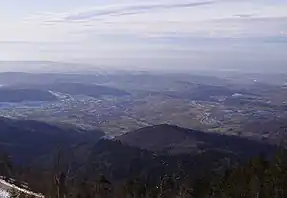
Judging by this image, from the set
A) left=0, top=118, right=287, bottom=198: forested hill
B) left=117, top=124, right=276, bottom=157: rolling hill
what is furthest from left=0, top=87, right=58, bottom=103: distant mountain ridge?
left=117, top=124, right=276, bottom=157: rolling hill

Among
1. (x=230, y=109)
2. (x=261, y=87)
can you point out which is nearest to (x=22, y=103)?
(x=230, y=109)

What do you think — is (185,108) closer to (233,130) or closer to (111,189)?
(233,130)

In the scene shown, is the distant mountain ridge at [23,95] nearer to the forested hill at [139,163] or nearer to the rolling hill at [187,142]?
the forested hill at [139,163]

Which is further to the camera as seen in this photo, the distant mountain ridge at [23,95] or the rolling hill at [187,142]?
the distant mountain ridge at [23,95]

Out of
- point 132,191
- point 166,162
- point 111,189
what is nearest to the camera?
point 132,191

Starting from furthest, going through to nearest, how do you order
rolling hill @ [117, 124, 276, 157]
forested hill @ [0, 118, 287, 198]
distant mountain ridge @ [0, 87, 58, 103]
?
1. distant mountain ridge @ [0, 87, 58, 103]
2. rolling hill @ [117, 124, 276, 157]
3. forested hill @ [0, 118, 287, 198]

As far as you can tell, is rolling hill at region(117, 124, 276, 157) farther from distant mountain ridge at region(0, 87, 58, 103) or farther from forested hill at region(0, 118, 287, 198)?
distant mountain ridge at region(0, 87, 58, 103)

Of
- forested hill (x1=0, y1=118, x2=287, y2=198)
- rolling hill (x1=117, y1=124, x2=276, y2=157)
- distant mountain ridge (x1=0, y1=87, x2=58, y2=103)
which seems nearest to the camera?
forested hill (x1=0, y1=118, x2=287, y2=198)

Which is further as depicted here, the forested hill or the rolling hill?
the rolling hill

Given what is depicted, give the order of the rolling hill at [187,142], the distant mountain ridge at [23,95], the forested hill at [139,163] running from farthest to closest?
the distant mountain ridge at [23,95] < the rolling hill at [187,142] < the forested hill at [139,163]

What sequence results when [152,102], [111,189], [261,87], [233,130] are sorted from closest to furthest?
[111,189]
[233,130]
[152,102]
[261,87]

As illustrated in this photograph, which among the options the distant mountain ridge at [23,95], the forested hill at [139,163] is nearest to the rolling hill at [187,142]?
the forested hill at [139,163]
